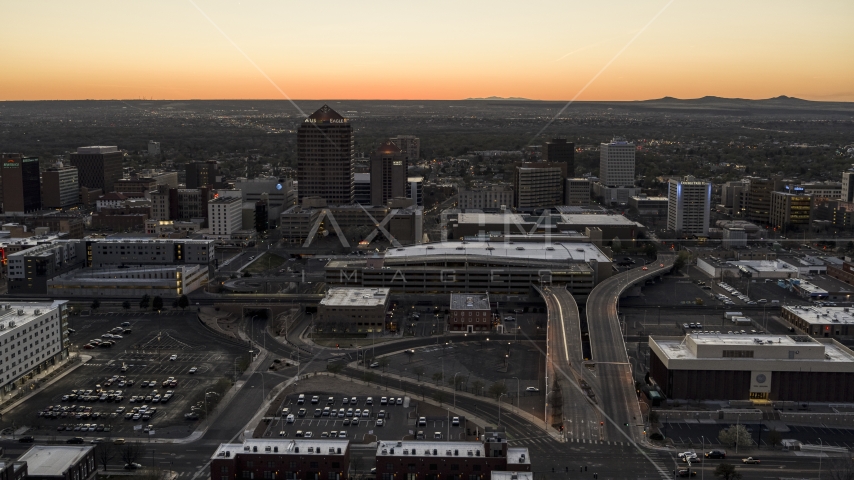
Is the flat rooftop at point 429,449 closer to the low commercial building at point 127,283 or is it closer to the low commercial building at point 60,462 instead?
the low commercial building at point 60,462

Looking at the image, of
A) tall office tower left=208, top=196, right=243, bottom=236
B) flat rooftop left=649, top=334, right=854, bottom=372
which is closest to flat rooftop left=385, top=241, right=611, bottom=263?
flat rooftop left=649, top=334, right=854, bottom=372

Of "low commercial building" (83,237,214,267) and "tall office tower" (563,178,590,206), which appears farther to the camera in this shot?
"tall office tower" (563,178,590,206)

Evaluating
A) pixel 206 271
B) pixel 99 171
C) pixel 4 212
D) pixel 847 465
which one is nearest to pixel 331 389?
pixel 847 465

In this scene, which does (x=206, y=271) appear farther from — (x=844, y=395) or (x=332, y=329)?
(x=844, y=395)

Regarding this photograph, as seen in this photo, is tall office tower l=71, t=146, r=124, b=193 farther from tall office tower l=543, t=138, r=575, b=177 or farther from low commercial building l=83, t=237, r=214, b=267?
tall office tower l=543, t=138, r=575, b=177

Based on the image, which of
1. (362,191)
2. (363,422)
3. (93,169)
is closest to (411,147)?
(362,191)
